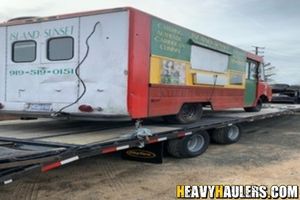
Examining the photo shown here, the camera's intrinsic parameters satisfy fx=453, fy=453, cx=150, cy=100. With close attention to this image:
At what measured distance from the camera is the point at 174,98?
8.70m

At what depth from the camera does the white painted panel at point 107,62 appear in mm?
7227

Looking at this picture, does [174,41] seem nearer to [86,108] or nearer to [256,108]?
[86,108]

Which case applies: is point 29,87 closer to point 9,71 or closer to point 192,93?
point 9,71

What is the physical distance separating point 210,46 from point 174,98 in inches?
75.8

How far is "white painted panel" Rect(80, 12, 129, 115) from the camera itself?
7.23 metres

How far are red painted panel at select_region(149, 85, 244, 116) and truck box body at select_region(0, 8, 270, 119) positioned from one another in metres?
0.02

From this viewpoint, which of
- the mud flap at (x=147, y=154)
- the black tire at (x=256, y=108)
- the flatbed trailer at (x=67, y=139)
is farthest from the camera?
the black tire at (x=256, y=108)

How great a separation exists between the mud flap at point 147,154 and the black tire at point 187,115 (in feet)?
4.34

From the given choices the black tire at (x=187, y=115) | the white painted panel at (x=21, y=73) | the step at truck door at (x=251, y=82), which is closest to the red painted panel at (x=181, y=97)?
the black tire at (x=187, y=115)

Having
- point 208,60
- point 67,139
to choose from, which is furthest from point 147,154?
point 208,60

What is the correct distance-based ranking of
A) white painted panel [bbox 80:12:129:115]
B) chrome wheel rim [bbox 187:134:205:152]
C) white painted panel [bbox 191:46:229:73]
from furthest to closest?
white painted panel [bbox 191:46:229:73] < chrome wheel rim [bbox 187:134:205:152] < white painted panel [bbox 80:12:129:115]

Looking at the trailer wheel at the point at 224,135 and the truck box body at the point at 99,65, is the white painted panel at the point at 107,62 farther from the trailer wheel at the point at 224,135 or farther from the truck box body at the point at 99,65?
the trailer wheel at the point at 224,135

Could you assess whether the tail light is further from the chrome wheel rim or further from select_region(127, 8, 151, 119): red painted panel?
the chrome wheel rim

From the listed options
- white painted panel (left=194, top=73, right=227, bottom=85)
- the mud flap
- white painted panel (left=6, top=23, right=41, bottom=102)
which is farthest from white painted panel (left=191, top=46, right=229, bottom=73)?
white painted panel (left=6, top=23, right=41, bottom=102)
